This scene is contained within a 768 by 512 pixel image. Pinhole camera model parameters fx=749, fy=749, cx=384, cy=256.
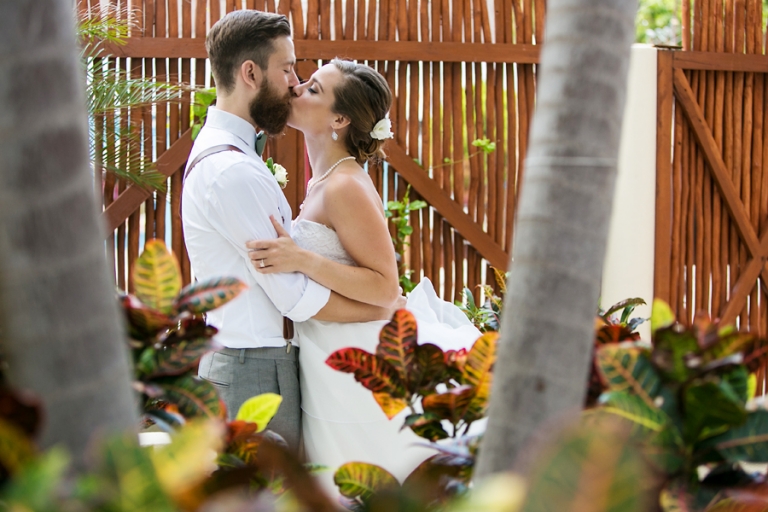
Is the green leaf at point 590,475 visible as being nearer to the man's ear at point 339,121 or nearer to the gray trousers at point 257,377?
the gray trousers at point 257,377

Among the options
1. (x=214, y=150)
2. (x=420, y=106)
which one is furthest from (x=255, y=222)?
(x=420, y=106)

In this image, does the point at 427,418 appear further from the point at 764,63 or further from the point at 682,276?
the point at 764,63

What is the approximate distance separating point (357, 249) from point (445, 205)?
7.66ft

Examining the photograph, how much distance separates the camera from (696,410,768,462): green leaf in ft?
2.98

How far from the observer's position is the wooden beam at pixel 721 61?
523cm

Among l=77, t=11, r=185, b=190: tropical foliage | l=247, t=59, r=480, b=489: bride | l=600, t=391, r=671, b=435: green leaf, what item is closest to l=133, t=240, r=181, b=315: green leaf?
l=600, t=391, r=671, b=435: green leaf

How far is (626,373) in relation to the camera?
3.10 ft

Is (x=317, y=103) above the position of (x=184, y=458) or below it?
above

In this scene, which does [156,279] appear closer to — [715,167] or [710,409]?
[710,409]

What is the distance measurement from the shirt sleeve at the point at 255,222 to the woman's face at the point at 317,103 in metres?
0.51

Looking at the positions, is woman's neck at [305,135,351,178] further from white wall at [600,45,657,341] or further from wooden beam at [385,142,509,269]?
white wall at [600,45,657,341]

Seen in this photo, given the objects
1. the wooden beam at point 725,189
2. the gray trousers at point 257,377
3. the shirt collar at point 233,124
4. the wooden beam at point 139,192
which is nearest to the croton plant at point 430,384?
the gray trousers at point 257,377

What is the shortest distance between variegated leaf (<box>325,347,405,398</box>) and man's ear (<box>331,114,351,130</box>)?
1.71 meters

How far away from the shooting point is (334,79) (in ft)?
9.19
